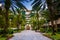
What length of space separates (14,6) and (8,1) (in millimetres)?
1720

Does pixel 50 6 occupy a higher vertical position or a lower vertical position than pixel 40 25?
higher

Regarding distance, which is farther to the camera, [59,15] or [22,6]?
[59,15]

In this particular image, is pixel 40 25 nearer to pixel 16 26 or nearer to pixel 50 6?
pixel 16 26

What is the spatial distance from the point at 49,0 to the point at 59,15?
16.5m

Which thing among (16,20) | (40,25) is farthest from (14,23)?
(40,25)

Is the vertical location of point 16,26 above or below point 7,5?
below

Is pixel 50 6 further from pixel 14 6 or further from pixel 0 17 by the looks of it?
pixel 0 17

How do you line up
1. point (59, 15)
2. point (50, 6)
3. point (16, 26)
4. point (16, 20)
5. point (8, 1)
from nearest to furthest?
point (8, 1) < point (50, 6) < point (59, 15) < point (16, 20) < point (16, 26)

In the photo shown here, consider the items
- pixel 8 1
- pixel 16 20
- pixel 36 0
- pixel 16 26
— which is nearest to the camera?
pixel 8 1

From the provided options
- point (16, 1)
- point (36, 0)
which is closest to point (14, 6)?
point (16, 1)

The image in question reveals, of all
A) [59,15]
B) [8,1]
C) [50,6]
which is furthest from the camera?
[59,15]

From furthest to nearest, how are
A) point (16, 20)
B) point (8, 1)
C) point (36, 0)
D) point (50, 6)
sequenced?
point (16, 20)
point (36, 0)
point (50, 6)
point (8, 1)

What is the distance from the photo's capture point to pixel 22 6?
28.8 metres

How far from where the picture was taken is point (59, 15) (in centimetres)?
4600
